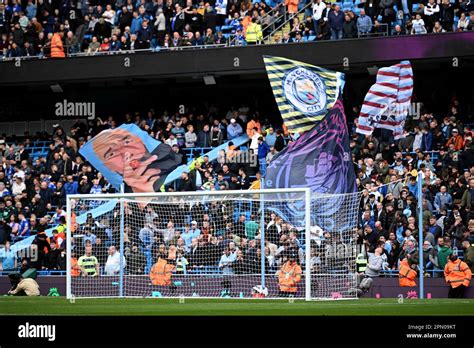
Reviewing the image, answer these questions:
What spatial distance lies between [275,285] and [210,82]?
14.9m

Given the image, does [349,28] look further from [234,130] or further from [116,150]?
[116,150]

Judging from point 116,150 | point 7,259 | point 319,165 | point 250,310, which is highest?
point 116,150

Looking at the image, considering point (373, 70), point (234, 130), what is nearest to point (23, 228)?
point (234, 130)

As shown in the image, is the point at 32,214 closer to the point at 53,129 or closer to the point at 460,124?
the point at 53,129

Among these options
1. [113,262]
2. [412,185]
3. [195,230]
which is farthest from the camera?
[412,185]

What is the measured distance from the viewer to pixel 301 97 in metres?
25.0

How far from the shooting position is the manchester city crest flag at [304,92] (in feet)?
82.3

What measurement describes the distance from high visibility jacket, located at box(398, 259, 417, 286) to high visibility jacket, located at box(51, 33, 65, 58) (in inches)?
629

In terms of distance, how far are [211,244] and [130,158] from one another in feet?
19.1

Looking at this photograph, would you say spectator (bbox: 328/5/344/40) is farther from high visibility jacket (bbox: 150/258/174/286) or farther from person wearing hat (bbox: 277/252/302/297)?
person wearing hat (bbox: 277/252/302/297)

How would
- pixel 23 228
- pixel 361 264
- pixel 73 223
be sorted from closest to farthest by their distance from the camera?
pixel 361 264 < pixel 73 223 < pixel 23 228

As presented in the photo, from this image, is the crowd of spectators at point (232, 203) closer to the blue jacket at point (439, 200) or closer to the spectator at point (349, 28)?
the blue jacket at point (439, 200)

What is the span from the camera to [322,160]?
23469 millimetres

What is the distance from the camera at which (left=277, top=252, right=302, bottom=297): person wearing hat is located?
20859 mm
